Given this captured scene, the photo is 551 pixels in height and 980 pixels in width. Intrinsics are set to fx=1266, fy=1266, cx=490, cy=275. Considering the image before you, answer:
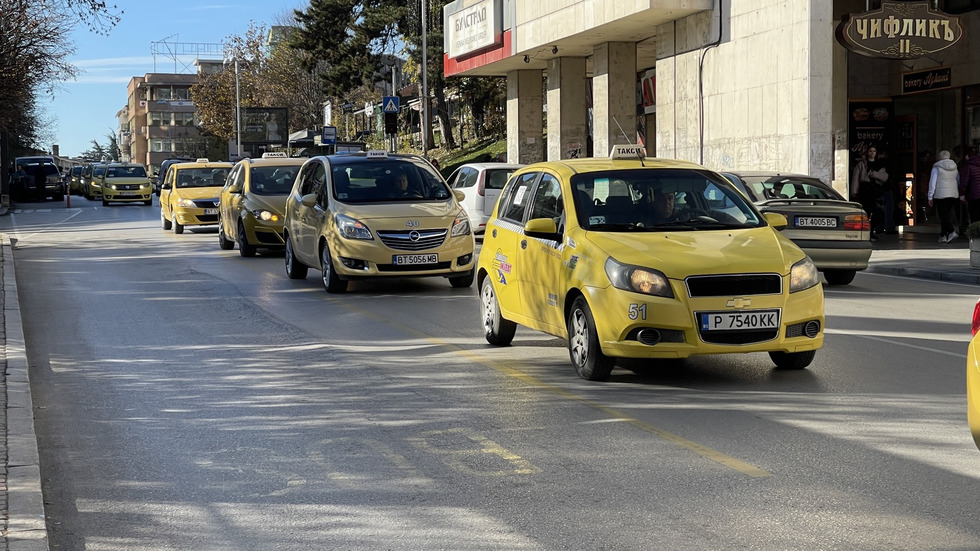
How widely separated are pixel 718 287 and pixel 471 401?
182cm

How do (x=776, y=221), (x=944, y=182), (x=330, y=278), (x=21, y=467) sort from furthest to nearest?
(x=944, y=182) < (x=330, y=278) < (x=776, y=221) < (x=21, y=467)

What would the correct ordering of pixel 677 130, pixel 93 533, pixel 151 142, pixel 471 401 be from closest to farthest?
pixel 93 533
pixel 471 401
pixel 677 130
pixel 151 142

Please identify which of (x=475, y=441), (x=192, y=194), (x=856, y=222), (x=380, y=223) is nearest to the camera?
(x=475, y=441)

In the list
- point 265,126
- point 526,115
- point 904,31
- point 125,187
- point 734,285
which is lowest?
point 734,285

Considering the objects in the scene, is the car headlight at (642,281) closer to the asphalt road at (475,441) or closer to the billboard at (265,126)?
the asphalt road at (475,441)

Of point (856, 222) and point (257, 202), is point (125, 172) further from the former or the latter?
point (856, 222)

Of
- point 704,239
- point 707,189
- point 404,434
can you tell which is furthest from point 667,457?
point 707,189

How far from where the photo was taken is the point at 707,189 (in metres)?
9.76

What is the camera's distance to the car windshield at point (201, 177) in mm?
30938

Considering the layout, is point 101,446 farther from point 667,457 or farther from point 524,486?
point 667,457

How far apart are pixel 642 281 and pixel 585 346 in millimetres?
723

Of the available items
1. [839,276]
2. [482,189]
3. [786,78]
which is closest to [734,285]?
[839,276]

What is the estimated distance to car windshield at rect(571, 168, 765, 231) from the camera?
938 cm

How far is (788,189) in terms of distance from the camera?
17.2 m
